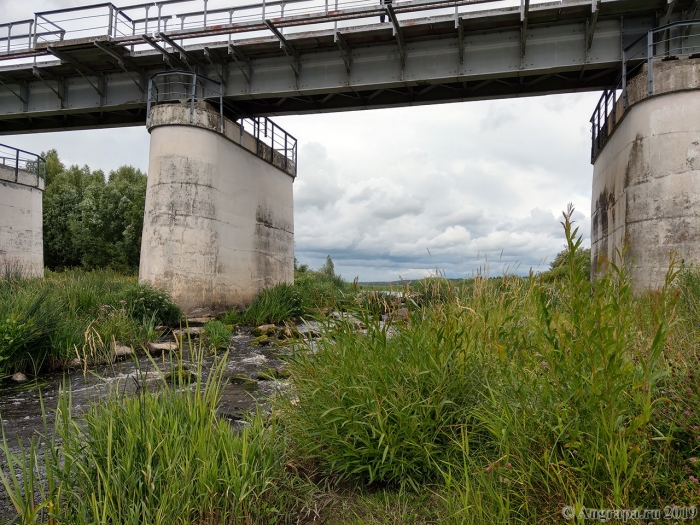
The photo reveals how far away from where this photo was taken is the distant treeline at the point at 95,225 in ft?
113

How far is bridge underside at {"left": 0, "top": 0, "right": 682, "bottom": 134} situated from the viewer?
13.1 metres

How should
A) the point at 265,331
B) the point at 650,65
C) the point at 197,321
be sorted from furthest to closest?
the point at 197,321 < the point at 265,331 < the point at 650,65

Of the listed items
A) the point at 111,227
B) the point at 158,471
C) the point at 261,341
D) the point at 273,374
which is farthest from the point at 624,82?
the point at 111,227

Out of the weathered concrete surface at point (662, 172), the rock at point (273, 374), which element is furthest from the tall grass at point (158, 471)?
the weathered concrete surface at point (662, 172)

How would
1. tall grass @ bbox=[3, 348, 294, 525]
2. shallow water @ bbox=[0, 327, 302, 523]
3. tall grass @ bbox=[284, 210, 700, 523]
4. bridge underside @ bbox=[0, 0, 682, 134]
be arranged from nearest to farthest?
1. tall grass @ bbox=[284, 210, 700, 523]
2. tall grass @ bbox=[3, 348, 294, 525]
3. shallow water @ bbox=[0, 327, 302, 523]
4. bridge underside @ bbox=[0, 0, 682, 134]

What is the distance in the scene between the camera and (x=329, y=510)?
307 centimetres

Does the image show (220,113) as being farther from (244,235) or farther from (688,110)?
(688,110)

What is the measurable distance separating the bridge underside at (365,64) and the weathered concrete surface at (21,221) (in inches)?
276

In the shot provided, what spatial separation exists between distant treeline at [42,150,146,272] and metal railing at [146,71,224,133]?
777 inches

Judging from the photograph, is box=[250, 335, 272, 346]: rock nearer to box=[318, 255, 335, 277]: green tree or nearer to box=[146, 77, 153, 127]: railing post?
box=[146, 77, 153, 127]: railing post

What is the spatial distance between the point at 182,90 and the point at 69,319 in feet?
31.4

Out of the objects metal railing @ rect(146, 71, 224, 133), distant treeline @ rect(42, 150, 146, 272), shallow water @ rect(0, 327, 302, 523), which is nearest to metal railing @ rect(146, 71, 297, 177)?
metal railing @ rect(146, 71, 224, 133)

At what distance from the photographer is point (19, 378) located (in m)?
7.33

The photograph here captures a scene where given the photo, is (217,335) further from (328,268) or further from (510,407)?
(328,268)
